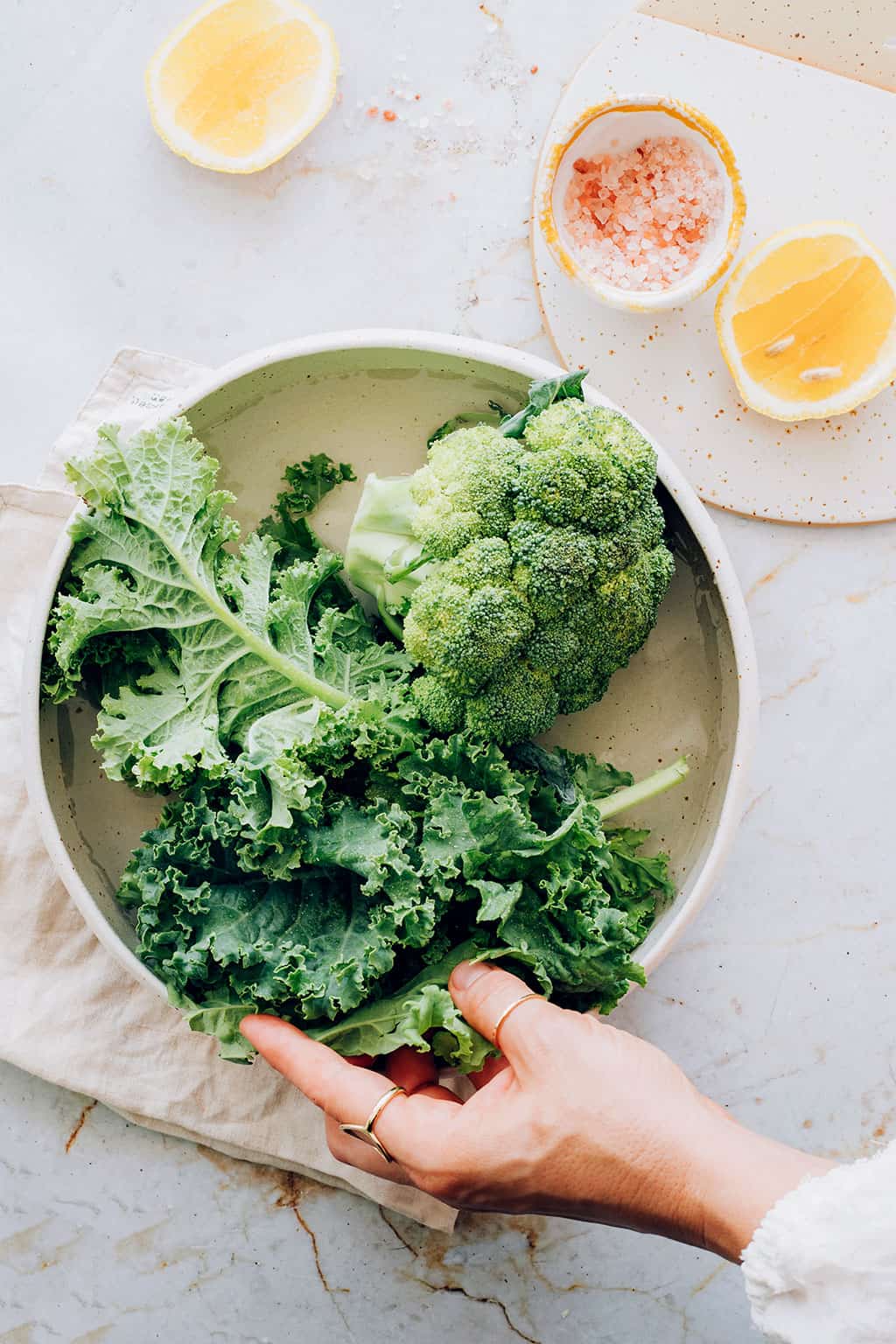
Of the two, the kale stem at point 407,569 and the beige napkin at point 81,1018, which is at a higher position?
the kale stem at point 407,569

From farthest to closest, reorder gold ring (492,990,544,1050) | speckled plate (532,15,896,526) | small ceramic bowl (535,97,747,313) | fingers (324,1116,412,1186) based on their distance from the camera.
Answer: speckled plate (532,15,896,526) → small ceramic bowl (535,97,747,313) → fingers (324,1116,412,1186) → gold ring (492,990,544,1050)

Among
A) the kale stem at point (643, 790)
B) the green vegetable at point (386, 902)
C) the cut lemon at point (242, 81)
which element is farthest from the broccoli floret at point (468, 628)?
the cut lemon at point (242, 81)

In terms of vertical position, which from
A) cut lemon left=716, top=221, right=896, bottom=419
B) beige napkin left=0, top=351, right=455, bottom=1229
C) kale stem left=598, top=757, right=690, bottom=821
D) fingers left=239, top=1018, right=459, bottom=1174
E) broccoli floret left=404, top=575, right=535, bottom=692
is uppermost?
cut lemon left=716, top=221, right=896, bottom=419

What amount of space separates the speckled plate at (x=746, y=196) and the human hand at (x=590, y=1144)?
3.98 ft

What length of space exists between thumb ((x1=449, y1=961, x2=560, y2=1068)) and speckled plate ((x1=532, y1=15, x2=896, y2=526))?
112cm

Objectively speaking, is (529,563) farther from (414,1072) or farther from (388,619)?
(414,1072)

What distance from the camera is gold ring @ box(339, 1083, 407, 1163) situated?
1617 mm

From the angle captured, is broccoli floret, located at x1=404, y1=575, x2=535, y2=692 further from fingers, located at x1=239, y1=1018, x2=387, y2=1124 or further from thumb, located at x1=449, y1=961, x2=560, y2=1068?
fingers, located at x1=239, y1=1018, x2=387, y2=1124

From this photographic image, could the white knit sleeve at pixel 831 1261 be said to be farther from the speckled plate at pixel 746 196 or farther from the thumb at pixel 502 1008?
the speckled plate at pixel 746 196

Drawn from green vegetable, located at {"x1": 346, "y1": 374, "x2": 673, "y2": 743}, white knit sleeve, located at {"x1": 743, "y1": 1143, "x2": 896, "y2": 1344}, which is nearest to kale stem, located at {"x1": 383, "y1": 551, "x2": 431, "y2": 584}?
green vegetable, located at {"x1": 346, "y1": 374, "x2": 673, "y2": 743}

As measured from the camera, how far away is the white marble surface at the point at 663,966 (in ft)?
7.64

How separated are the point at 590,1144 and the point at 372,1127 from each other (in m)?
0.32

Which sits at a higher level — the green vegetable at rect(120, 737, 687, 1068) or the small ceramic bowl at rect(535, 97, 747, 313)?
the small ceramic bowl at rect(535, 97, 747, 313)

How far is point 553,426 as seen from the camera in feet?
6.06
